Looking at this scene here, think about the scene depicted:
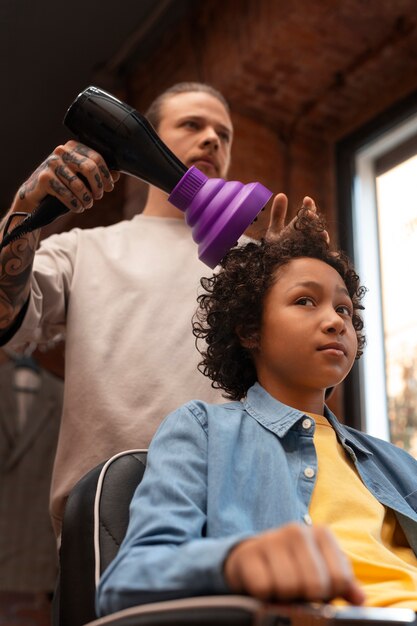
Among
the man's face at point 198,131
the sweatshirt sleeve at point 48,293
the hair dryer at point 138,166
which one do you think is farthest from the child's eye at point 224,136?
the hair dryer at point 138,166

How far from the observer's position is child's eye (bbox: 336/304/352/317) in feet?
4.31

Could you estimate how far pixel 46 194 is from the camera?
54.0 inches

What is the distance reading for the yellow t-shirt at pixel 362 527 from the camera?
40.2 inches

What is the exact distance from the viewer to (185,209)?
1.38m

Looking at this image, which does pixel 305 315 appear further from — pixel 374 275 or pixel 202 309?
pixel 374 275

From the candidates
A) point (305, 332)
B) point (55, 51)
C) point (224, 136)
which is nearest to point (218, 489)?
point (305, 332)

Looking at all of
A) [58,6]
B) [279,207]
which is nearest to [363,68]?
[58,6]

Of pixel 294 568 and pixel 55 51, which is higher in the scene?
pixel 55 51

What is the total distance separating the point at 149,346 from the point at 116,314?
0.31 ft

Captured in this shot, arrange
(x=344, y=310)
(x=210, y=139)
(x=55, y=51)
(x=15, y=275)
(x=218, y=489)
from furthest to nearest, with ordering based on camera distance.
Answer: (x=55, y=51) → (x=210, y=139) → (x=15, y=275) → (x=344, y=310) → (x=218, y=489)

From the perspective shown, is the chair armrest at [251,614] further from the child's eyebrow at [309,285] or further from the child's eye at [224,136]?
the child's eye at [224,136]

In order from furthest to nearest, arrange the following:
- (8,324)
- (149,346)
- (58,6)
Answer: (58,6), (149,346), (8,324)

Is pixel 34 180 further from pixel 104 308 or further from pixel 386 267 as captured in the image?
pixel 386 267

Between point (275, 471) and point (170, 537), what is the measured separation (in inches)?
9.2
